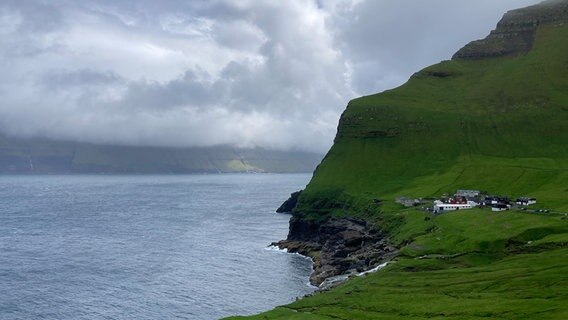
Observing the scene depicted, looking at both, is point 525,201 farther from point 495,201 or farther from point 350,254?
point 350,254

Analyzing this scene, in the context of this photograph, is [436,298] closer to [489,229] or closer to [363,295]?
[363,295]

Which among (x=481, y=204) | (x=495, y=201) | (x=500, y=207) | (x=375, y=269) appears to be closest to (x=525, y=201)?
(x=495, y=201)

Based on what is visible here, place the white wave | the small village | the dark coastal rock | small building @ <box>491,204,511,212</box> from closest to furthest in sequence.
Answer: the white wave, the dark coastal rock, small building @ <box>491,204,511,212</box>, the small village

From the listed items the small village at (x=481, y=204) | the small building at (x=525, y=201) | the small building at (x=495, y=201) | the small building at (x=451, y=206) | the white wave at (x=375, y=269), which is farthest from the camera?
the small building at (x=495, y=201)

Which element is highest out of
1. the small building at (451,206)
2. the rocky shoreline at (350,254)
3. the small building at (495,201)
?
the small building at (495,201)

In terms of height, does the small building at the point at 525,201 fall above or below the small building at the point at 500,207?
above

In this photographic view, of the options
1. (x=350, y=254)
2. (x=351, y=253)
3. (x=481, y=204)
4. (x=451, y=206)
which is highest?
(x=481, y=204)

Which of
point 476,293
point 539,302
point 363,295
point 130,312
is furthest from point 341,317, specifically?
point 130,312

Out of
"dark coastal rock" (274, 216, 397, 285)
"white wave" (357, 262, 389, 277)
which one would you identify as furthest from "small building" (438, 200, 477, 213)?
"white wave" (357, 262, 389, 277)

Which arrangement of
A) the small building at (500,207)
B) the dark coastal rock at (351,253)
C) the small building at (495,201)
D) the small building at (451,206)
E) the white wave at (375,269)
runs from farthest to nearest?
the small building at (495,201) → the small building at (451,206) → the small building at (500,207) → the dark coastal rock at (351,253) → the white wave at (375,269)

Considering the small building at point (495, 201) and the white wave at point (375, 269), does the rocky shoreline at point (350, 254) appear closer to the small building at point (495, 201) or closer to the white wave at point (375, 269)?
the white wave at point (375, 269)

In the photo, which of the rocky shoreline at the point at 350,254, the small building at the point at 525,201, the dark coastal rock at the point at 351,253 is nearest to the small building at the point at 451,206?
the small building at the point at 525,201

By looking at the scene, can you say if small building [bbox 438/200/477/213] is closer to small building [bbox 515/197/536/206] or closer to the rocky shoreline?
small building [bbox 515/197/536/206]

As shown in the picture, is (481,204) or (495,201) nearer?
(481,204)
